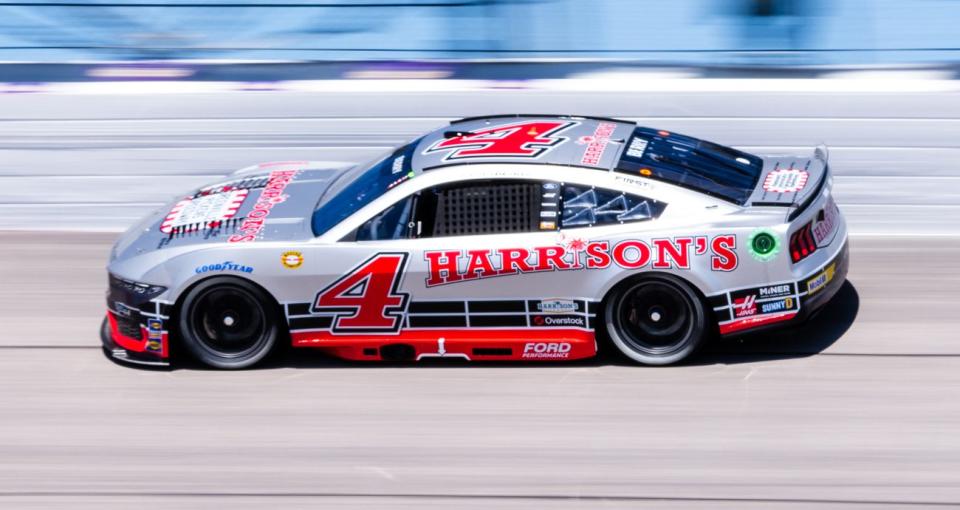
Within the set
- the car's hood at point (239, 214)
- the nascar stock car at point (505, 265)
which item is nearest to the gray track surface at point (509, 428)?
the nascar stock car at point (505, 265)

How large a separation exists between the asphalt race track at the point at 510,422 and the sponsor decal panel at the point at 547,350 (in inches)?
4.4

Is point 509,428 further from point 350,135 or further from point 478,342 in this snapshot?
point 350,135

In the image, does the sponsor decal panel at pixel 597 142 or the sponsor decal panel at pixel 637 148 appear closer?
the sponsor decal panel at pixel 597 142

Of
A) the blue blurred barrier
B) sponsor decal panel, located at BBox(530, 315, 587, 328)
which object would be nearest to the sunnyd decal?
sponsor decal panel, located at BBox(530, 315, 587, 328)

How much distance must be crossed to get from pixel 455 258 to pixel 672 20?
3.14m

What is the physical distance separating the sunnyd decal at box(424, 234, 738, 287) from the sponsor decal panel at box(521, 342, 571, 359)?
41 cm

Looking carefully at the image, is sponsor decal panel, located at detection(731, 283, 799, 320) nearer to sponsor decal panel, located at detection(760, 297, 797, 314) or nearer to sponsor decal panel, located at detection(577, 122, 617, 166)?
sponsor decal panel, located at detection(760, 297, 797, 314)

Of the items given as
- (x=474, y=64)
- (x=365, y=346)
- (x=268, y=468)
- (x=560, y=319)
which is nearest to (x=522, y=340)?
(x=560, y=319)

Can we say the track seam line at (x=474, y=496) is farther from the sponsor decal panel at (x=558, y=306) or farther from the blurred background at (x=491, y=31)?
the blurred background at (x=491, y=31)

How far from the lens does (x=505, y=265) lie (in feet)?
21.0

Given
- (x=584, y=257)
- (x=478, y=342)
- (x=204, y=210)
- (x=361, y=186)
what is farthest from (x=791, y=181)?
(x=204, y=210)

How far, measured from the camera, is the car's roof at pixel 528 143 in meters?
6.59

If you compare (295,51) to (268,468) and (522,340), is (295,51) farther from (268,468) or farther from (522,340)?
(268,468)

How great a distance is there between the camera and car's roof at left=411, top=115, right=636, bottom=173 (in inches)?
259
